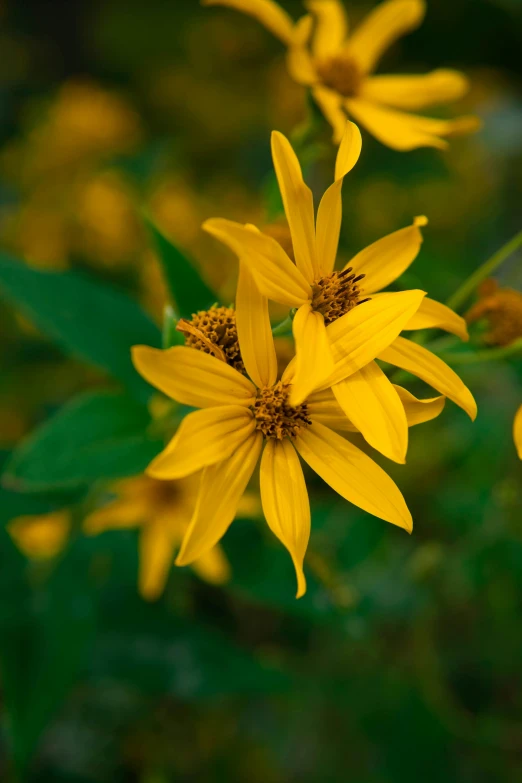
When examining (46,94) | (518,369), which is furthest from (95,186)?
(518,369)

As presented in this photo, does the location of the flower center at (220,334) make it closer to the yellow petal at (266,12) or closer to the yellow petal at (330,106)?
the yellow petal at (330,106)

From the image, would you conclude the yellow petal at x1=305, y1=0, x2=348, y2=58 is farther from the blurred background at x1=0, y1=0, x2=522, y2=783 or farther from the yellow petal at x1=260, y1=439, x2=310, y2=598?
the yellow petal at x1=260, y1=439, x2=310, y2=598

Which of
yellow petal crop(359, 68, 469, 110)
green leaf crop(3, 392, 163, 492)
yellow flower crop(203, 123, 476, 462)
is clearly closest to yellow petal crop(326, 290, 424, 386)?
yellow flower crop(203, 123, 476, 462)

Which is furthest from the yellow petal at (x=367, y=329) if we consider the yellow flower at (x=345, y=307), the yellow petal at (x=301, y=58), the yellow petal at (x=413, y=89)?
the yellow petal at (x=413, y=89)

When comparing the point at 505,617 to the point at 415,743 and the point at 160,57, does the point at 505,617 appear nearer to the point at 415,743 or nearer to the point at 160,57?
the point at 415,743

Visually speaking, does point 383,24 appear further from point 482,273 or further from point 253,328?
point 253,328

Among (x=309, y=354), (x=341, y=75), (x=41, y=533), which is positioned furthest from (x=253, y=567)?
(x=341, y=75)
